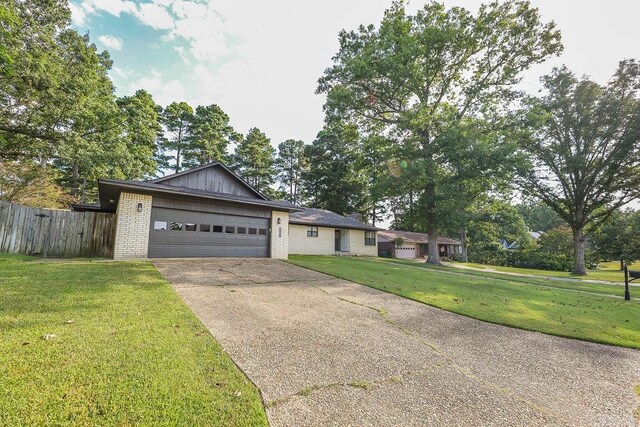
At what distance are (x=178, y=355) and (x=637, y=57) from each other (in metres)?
28.8

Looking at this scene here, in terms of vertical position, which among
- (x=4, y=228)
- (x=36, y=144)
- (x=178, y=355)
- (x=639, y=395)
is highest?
(x=36, y=144)

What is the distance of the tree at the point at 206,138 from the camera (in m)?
30.2

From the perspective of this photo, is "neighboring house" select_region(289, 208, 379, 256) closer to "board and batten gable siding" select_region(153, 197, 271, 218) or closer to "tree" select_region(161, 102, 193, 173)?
"board and batten gable siding" select_region(153, 197, 271, 218)

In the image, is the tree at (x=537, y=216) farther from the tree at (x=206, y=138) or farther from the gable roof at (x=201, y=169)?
the gable roof at (x=201, y=169)

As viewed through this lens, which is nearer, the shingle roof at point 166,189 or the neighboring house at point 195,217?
the shingle roof at point 166,189

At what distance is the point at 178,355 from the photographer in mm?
2797

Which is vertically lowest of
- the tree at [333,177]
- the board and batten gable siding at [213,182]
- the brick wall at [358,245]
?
the brick wall at [358,245]

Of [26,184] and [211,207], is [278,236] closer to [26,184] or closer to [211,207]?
[211,207]

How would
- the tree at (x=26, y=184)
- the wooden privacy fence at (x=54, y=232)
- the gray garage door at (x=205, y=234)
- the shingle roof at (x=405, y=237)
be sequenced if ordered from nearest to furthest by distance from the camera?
the wooden privacy fence at (x=54, y=232) → the gray garage door at (x=205, y=234) → the tree at (x=26, y=184) → the shingle roof at (x=405, y=237)

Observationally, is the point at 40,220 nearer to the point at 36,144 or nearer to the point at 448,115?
the point at 36,144

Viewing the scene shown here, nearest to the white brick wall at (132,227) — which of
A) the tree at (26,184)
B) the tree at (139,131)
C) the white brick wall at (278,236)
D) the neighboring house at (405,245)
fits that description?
the white brick wall at (278,236)

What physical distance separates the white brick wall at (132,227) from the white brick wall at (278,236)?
18.0 feet

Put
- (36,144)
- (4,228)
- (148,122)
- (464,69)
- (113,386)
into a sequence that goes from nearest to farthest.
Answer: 1. (113,386)
2. (4,228)
3. (36,144)
4. (464,69)
5. (148,122)

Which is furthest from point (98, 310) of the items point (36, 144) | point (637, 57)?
point (637, 57)
